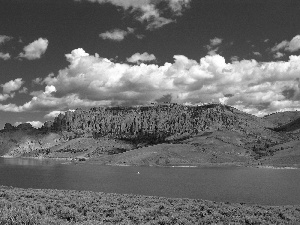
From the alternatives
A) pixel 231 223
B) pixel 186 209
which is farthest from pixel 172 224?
pixel 186 209

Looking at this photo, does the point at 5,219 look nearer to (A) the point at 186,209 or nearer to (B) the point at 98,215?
(B) the point at 98,215

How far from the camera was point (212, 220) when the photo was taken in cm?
3344

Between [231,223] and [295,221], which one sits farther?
[295,221]

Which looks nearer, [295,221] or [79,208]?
[79,208]

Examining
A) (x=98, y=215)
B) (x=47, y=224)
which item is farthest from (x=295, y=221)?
(x=47, y=224)

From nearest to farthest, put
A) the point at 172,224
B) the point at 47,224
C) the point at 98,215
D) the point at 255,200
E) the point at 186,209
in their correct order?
the point at 47,224, the point at 172,224, the point at 98,215, the point at 186,209, the point at 255,200

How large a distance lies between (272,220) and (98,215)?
62.4ft

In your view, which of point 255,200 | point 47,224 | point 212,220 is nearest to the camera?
point 47,224

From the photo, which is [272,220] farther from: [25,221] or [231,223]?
[25,221]

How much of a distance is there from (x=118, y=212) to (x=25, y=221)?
840 inches

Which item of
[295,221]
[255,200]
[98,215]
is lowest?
[255,200]

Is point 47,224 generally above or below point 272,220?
above

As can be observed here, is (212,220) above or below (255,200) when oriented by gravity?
above

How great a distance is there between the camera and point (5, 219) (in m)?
14.3
